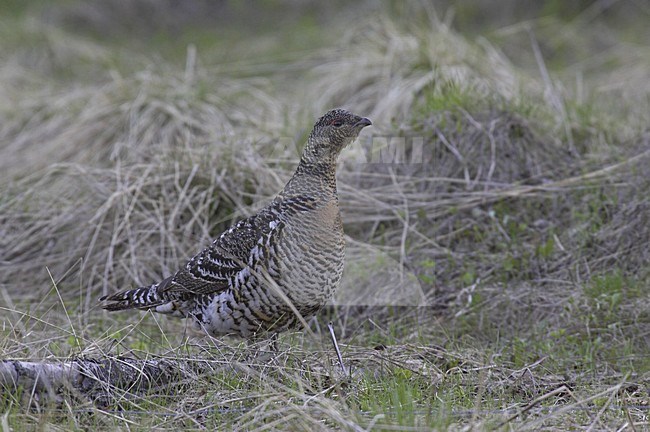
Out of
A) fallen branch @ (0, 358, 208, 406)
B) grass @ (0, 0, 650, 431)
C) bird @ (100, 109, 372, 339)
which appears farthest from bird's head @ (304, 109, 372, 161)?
fallen branch @ (0, 358, 208, 406)

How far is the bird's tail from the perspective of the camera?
407 cm

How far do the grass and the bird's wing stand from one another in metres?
0.26

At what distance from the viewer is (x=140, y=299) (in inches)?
161

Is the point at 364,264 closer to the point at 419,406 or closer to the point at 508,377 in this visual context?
the point at 508,377

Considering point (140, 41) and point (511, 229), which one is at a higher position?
point (140, 41)

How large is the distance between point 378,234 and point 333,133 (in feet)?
6.37

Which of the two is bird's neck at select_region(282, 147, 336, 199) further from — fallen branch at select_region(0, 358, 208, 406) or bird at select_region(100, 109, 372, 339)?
fallen branch at select_region(0, 358, 208, 406)

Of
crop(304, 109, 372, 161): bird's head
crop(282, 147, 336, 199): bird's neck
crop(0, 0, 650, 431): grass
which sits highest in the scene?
crop(304, 109, 372, 161): bird's head

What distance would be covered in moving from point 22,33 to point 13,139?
3546mm

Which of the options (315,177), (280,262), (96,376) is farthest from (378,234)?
(96,376)

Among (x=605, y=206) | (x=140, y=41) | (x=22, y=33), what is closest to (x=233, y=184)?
(x=605, y=206)

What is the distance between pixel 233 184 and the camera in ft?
18.8

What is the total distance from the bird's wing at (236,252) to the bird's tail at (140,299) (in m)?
0.06

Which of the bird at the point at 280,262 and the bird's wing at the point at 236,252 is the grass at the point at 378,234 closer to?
the bird at the point at 280,262
